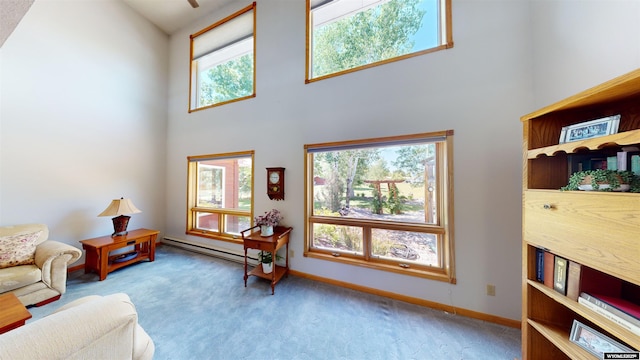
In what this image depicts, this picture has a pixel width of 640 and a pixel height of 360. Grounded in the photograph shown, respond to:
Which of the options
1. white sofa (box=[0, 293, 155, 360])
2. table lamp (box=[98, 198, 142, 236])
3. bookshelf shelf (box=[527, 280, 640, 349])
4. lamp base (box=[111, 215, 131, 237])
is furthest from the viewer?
lamp base (box=[111, 215, 131, 237])

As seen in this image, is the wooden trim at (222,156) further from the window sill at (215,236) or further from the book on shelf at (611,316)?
the book on shelf at (611,316)

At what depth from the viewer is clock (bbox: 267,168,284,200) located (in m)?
2.87

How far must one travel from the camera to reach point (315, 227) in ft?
9.23

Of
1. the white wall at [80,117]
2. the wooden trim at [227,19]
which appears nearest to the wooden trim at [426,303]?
the white wall at [80,117]

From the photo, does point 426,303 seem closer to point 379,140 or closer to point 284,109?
point 379,140

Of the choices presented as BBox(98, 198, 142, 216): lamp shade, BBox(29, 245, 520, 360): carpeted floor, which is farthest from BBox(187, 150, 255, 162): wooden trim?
BBox(29, 245, 520, 360): carpeted floor

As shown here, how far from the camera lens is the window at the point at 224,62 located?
11.2 ft

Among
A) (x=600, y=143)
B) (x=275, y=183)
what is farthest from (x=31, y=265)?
(x=600, y=143)

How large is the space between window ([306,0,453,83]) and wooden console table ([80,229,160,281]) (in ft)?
12.0

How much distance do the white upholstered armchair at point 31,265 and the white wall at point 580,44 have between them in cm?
515

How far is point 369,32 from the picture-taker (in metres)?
2.61

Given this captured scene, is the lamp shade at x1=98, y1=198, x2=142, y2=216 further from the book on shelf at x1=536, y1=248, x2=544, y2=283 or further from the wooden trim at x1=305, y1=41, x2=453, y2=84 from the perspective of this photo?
the book on shelf at x1=536, y1=248, x2=544, y2=283

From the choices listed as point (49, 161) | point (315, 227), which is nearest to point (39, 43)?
point (49, 161)

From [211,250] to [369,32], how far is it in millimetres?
4255
